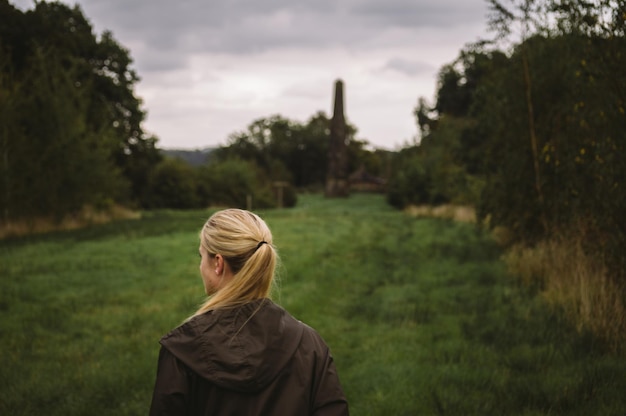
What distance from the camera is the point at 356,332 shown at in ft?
25.2

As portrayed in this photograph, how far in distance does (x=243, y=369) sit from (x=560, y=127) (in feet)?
33.3

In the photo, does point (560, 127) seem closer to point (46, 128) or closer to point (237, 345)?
point (237, 345)

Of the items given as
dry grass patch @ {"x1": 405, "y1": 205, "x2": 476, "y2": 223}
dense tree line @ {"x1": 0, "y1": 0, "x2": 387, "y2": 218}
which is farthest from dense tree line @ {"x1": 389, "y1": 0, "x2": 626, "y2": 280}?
dry grass patch @ {"x1": 405, "y1": 205, "x2": 476, "y2": 223}

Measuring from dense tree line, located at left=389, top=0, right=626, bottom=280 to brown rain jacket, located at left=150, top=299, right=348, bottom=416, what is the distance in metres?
5.29

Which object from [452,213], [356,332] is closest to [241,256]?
[356,332]

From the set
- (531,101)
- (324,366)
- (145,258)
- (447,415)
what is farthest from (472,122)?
(324,366)

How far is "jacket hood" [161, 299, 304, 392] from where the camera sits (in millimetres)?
2180

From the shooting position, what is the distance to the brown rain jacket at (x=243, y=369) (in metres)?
2.19

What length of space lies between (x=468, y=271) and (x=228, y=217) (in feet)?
32.4

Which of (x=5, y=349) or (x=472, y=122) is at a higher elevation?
(x=472, y=122)

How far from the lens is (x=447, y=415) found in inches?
193

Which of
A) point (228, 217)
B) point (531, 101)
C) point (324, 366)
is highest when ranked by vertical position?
point (531, 101)

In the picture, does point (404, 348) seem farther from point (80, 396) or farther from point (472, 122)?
point (472, 122)

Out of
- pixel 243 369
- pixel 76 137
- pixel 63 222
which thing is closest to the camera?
pixel 243 369
